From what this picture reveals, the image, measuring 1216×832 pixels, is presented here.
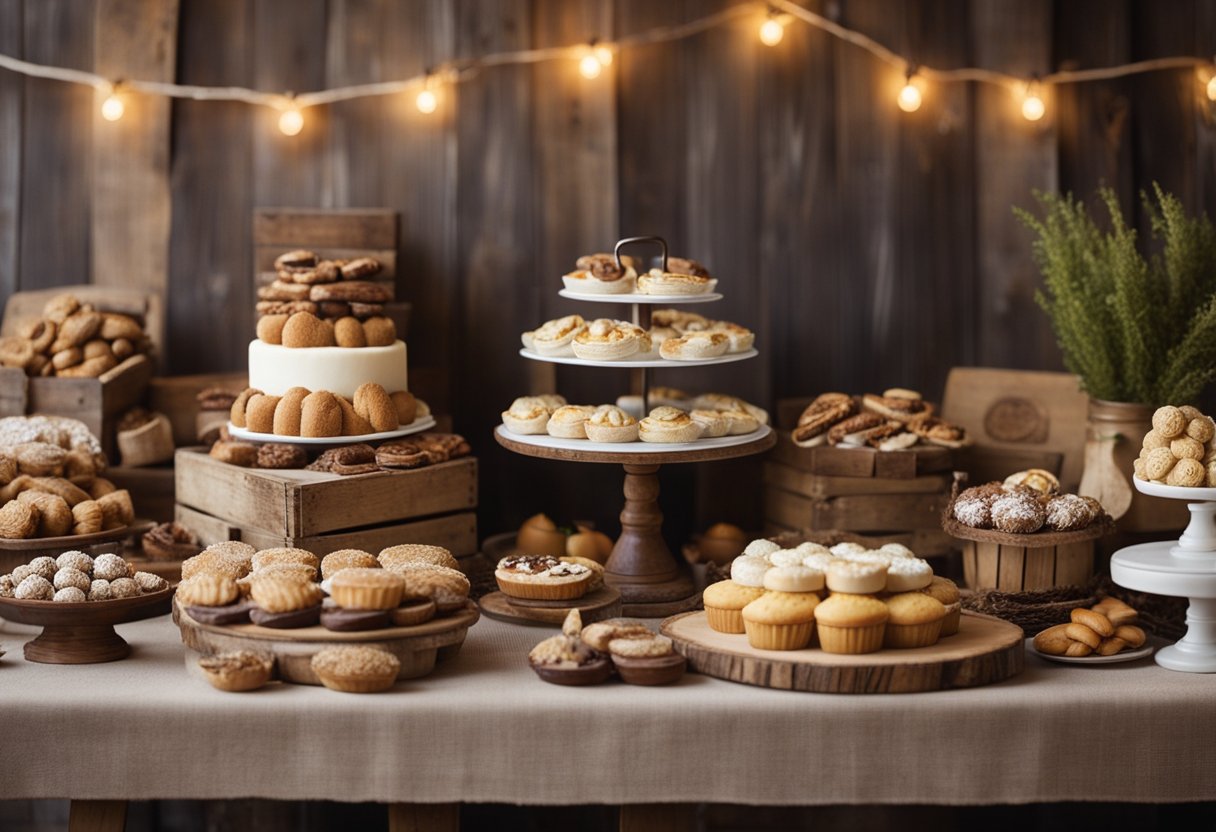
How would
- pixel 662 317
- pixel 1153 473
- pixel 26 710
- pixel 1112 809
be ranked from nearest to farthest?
pixel 26 710 < pixel 1153 473 < pixel 662 317 < pixel 1112 809

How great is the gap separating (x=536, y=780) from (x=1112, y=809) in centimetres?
256

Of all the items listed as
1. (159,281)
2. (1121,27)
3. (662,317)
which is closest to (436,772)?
(662,317)

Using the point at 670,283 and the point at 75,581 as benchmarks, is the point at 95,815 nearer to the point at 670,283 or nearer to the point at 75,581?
the point at 75,581

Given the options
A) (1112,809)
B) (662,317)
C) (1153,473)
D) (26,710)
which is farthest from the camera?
(1112,809)

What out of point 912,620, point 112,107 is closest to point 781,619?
point 912,620

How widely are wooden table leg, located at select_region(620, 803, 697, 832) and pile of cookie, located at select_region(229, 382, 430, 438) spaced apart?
1378 millimetres

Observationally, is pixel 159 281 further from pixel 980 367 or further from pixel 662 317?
pixel 980 367

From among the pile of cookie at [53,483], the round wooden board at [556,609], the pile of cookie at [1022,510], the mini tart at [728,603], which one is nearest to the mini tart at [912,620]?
the mini tart at [728,603]

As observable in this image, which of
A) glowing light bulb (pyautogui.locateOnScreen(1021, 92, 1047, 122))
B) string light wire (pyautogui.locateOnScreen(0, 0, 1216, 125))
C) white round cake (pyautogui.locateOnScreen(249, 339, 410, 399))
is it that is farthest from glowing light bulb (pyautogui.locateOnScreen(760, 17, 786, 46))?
white round cake (pyautogui.locateOnScreen(249, 339, 410, 399))

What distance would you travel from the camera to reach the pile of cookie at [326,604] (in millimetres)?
3064

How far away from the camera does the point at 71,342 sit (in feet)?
14.4

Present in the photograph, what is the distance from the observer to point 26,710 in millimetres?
3059

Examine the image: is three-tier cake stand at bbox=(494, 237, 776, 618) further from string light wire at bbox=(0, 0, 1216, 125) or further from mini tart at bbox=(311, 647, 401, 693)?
string light wire at bbox=(0, 0, 1216, 125)

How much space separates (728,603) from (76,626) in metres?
1.47
